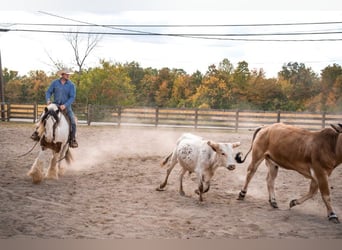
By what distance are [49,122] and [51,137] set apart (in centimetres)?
22

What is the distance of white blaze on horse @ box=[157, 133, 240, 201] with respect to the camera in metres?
5.18

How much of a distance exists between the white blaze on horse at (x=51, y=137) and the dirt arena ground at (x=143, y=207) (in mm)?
201

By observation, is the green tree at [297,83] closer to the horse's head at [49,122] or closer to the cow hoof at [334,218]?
the horse's head at [49,122]

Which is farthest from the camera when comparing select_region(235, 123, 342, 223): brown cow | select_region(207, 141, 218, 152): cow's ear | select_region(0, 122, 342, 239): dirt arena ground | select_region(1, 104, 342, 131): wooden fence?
select_region(1, 104, 342, 131): wooden fence

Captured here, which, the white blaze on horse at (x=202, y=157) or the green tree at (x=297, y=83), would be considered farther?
the green tree at (x=297, y=83)

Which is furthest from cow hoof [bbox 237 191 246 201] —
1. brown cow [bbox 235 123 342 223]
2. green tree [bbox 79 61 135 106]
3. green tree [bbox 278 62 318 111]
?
green tree [bbox 278 62 318 111]

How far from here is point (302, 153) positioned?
5.04 meters

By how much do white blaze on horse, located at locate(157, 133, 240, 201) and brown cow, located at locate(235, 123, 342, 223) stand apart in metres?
0.15

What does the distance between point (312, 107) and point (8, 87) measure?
37.5ft

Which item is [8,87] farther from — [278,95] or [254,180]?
[254,180]

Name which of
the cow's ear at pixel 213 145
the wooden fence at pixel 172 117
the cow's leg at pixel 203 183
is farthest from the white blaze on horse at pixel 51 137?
the wooden fence at pixel 172 117

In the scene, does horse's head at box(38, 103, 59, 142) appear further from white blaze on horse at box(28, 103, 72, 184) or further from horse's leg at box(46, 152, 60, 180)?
horse's leg at box(46, 152, 60, 180)

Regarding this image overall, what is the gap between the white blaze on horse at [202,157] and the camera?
5.18 metres

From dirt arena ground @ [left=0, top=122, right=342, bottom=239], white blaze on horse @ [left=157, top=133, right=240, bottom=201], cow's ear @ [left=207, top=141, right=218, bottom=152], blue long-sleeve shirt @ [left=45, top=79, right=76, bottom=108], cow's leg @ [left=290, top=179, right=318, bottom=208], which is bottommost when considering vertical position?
dirt arena ground @ [left=0, top=122, right=342, bottom=239]
